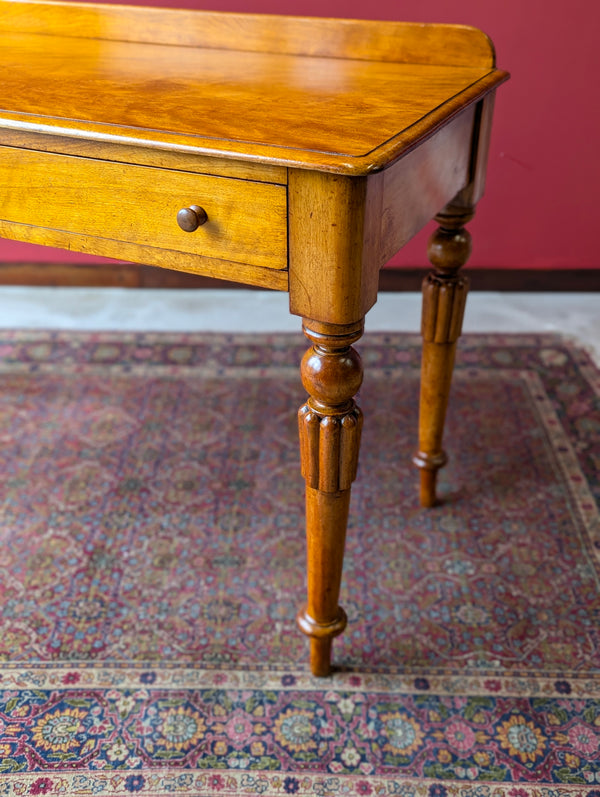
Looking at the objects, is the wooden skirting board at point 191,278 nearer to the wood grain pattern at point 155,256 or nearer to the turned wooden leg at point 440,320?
the turned wooden leg at point 440,320

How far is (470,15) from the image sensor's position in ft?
8.95

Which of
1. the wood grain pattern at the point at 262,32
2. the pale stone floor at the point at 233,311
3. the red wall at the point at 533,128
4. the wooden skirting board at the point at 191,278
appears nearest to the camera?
the wood grain pattern at the point at 262,32

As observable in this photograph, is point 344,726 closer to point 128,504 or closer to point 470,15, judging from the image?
point 128,504

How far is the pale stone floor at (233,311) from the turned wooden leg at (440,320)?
3.33 ft

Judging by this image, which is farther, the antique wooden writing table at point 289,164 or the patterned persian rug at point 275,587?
the patterned persian rug at point 275,587

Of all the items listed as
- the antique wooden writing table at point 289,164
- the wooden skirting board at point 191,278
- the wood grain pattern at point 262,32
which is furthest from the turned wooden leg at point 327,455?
the wooden skirting board at point 191,278

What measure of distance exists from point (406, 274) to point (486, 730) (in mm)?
2030

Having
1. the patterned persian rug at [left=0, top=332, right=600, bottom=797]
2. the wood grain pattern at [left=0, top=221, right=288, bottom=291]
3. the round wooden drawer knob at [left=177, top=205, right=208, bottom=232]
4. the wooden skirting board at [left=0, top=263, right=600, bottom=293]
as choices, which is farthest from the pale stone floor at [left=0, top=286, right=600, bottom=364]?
the round wooden drawer knob at [left=177, top=205, right=208, bottom=232]

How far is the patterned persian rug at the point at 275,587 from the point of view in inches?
57.9

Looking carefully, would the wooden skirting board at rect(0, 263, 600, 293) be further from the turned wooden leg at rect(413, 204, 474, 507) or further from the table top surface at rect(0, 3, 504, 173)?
the table top surface at rect(0, 3, 504, 173)

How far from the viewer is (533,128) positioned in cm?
290

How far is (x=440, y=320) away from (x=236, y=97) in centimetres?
67

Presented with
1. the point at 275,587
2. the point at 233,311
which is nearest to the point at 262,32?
the point at 275,587

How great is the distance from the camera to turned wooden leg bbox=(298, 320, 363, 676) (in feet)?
4.05
